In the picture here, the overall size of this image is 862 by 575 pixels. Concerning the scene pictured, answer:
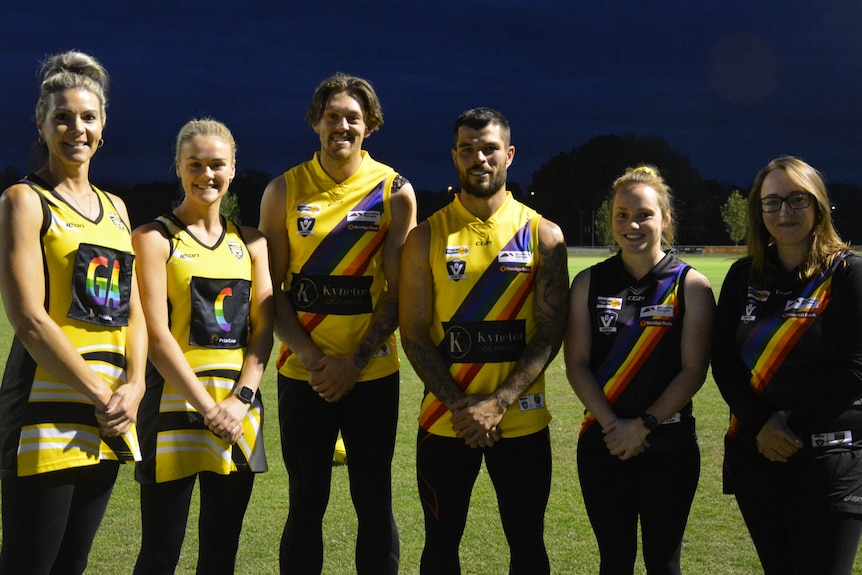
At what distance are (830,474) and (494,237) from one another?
5.89ft

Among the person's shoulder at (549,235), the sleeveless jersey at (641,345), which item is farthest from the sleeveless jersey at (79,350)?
the sleeveless jersey at (641,345)

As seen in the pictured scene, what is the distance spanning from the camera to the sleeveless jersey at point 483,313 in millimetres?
3939

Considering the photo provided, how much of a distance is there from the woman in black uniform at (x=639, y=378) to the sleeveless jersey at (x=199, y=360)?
1546mm

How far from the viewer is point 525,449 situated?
12.7 ft

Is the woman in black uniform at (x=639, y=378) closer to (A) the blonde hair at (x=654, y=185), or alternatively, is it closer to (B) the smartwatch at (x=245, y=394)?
(A) the blonde hair at (x=654, y=185)

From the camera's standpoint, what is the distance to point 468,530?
5.51 meters

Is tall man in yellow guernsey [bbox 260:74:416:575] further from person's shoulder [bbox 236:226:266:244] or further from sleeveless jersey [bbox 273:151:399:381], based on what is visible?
person's shoulder [bbox 236:226:266:244]

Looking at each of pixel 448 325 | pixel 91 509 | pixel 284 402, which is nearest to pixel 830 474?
pixel 448 325

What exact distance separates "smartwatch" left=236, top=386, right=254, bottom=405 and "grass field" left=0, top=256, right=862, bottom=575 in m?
1.56

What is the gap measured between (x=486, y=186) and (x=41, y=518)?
2.40 m

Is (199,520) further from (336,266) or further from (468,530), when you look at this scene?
(468,530)

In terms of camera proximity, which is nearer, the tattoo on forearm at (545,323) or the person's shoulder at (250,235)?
the tattoo on forearm at (545,323)

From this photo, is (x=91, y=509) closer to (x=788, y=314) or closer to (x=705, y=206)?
(x=788, y=314)

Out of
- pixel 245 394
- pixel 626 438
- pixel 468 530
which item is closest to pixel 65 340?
pixel 245 394
